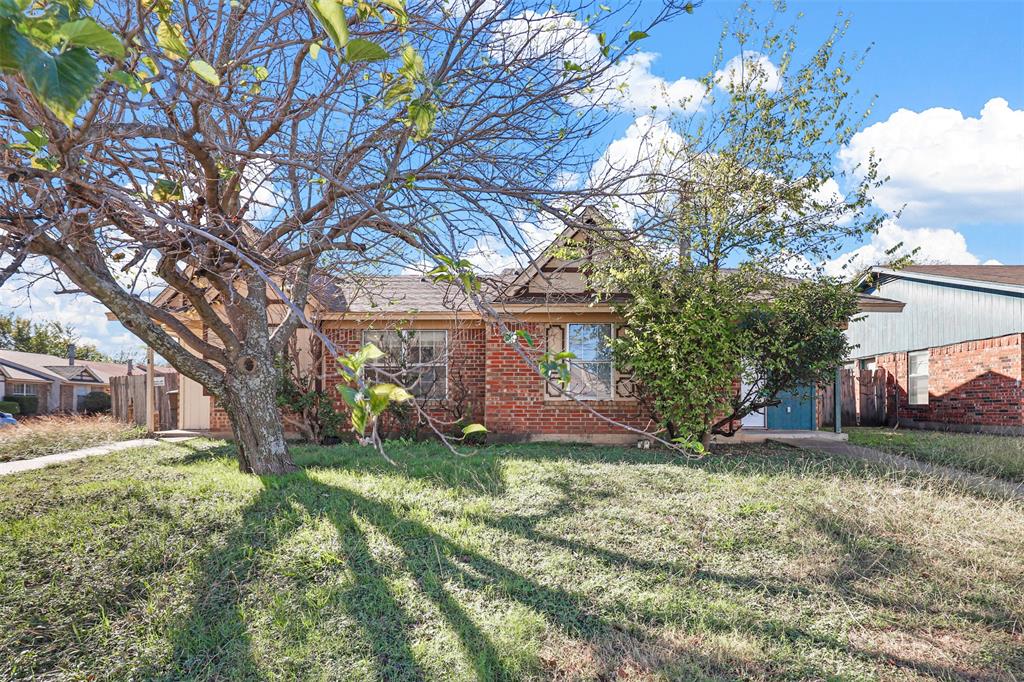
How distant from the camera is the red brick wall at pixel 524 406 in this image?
11.9 m

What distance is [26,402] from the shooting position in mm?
29188

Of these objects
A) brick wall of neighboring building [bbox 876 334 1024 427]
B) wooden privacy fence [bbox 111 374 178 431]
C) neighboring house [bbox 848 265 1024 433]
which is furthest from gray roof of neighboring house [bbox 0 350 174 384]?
brick wall of neighboring building [bbox 876 334 1024 427]

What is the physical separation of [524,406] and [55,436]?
33.3 feet

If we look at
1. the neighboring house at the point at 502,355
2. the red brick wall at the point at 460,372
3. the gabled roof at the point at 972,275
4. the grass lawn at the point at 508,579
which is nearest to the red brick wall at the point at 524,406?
the neighboring house at the point at 502,355

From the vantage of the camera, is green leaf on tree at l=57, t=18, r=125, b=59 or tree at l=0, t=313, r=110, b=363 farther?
tree at l=0, t=313, r=110, b=363

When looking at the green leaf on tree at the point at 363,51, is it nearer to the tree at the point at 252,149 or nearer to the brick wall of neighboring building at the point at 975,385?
the tree at the point at 252,149

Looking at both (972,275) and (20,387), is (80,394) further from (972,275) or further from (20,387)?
(972,275)

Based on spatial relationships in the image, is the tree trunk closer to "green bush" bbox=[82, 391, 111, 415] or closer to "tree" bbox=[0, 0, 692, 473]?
"tree" bbox=[0, 0, 692, 473]

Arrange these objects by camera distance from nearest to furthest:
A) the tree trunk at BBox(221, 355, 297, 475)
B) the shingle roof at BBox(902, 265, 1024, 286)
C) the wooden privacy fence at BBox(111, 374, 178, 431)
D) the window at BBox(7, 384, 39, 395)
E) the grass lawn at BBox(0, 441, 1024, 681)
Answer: the grass lawn at BBox(0, 441, 1024, 681) → the tree trunk at BBox(221, 355, 297, 475) → the shingle roof at BBox(902, 265, 1024, 286) → the wooden privacy fence at BBox(111, 374, 178, 431) → the window at BBox(7, 384, 39, 395)

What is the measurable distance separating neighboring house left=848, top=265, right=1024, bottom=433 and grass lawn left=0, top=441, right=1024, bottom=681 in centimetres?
845

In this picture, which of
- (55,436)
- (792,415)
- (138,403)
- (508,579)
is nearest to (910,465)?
(792,415)

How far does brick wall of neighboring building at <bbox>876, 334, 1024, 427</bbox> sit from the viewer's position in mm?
13984

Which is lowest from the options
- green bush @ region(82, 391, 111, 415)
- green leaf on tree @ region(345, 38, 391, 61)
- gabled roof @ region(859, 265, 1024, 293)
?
green bush @ region(82, 391, 111, 415)

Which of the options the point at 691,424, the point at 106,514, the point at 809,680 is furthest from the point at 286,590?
the point at 691,424
